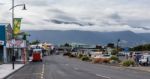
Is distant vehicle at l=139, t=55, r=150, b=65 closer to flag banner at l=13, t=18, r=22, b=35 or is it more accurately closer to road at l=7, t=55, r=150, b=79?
road at l=7, t=55, r=150, b=79

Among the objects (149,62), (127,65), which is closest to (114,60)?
(149,62)

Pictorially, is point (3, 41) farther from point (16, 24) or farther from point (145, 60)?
point (145, 60)

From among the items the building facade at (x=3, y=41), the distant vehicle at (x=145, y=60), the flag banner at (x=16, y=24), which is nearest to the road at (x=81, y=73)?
the flag banner at (x=16, y=24)

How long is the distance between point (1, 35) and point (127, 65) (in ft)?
100.0

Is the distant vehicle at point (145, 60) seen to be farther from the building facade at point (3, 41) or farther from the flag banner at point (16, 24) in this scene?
the building facade at point (3, 41)

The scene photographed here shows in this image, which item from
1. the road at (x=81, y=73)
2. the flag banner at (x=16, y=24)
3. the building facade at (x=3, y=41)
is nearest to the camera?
the road at (x=81, y=73)

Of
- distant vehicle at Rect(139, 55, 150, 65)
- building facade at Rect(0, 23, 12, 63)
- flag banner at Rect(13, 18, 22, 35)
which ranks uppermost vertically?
flag banner at Rect(13, 18, 22, 35)

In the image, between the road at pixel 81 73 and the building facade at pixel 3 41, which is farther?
the building facade at pixel 3 41

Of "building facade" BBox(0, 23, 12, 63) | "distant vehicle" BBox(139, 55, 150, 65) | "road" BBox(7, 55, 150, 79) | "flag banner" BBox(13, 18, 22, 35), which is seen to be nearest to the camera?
"road" BBox(7, 55, 150, 79)

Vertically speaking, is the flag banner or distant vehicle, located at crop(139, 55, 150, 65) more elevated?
the flag banner

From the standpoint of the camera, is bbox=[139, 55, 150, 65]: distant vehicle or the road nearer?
the road

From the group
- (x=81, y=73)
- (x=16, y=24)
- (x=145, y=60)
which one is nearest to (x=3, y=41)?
(x=16, y=24)

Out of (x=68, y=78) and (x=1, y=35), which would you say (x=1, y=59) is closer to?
(x=1, y=35)

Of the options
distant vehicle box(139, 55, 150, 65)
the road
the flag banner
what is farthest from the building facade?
the road
